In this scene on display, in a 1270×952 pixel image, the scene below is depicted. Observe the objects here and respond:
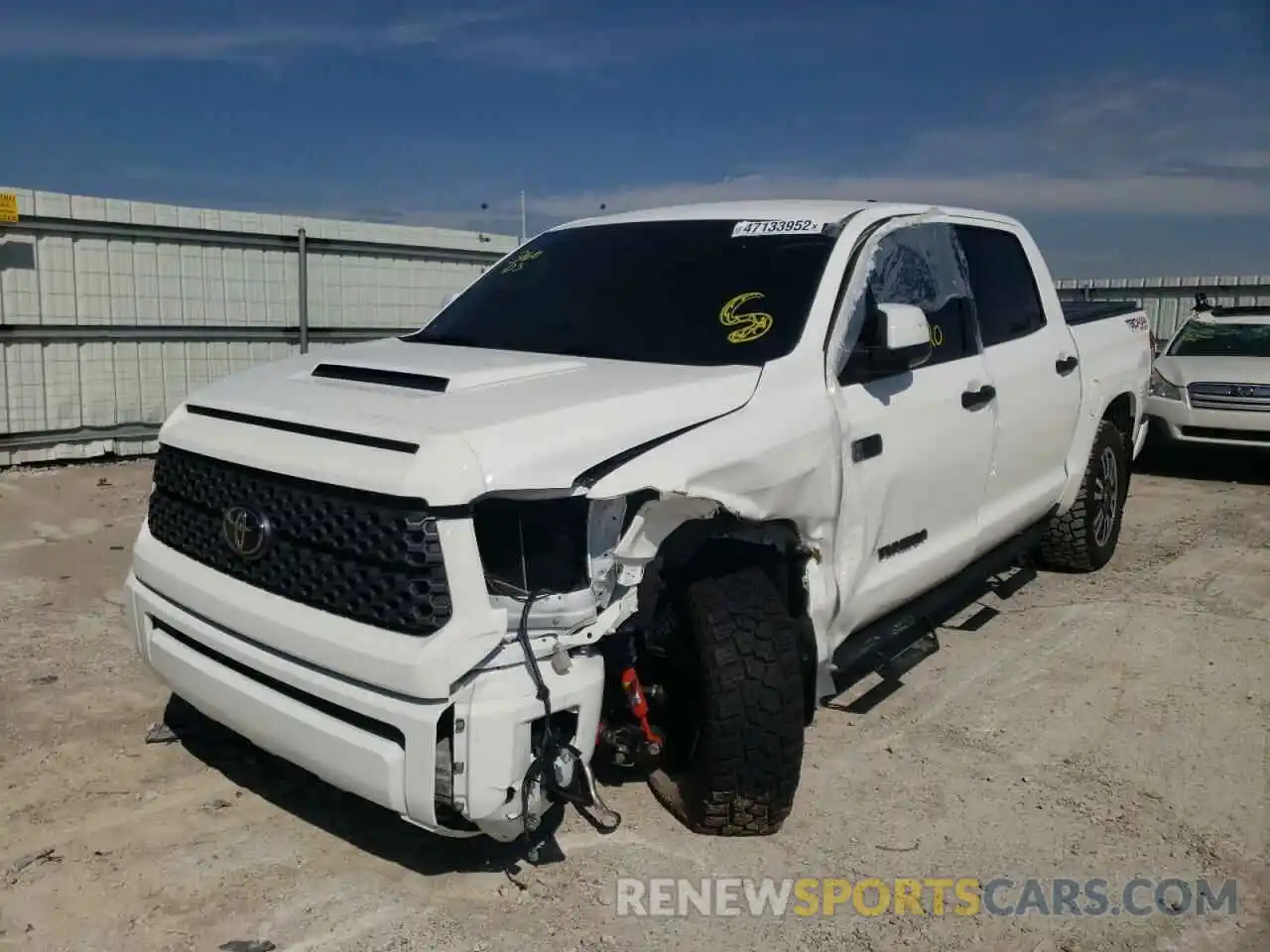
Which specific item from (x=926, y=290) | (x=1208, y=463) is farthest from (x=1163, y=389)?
(x=926, y=290)

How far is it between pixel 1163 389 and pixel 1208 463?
1.45 metres

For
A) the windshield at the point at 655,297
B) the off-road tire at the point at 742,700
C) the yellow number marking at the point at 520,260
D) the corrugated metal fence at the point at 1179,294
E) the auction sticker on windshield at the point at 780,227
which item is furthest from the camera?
the corrugated metal fence at the point at 1179,294

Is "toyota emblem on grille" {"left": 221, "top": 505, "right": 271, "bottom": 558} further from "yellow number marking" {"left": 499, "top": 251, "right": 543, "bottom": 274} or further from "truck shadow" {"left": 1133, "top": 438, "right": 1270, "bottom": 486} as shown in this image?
"truck shadow" {"left": 1133, "top": 438, "right": 1270, "bottom": 486}

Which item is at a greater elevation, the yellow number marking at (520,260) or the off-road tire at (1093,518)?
the yellow number marking at (520,260)

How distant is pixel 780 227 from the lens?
4160 millimetres

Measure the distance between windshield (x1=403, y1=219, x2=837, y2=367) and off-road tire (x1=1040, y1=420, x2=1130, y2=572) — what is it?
9.34 feet

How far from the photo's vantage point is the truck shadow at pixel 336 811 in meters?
3.24

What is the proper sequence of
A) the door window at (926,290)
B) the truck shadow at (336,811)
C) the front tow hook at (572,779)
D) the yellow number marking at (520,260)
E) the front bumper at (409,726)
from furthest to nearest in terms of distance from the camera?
the yellow number marking at (520,260)
the door window at (926,290)
the truck shadow at (336,811)
the front tow hook at (572,779)
the front bumper at (409,726)

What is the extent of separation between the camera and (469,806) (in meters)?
2.66

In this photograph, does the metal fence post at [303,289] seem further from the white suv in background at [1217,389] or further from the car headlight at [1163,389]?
the car headlight at [1163,389]

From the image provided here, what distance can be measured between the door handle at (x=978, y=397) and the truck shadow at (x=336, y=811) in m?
2.45

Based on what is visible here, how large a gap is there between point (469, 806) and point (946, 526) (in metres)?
2.46

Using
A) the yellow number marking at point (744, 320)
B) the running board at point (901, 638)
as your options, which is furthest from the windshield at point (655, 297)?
the running board at point (901, 638)

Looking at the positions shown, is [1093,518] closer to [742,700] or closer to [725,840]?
[725,840]
